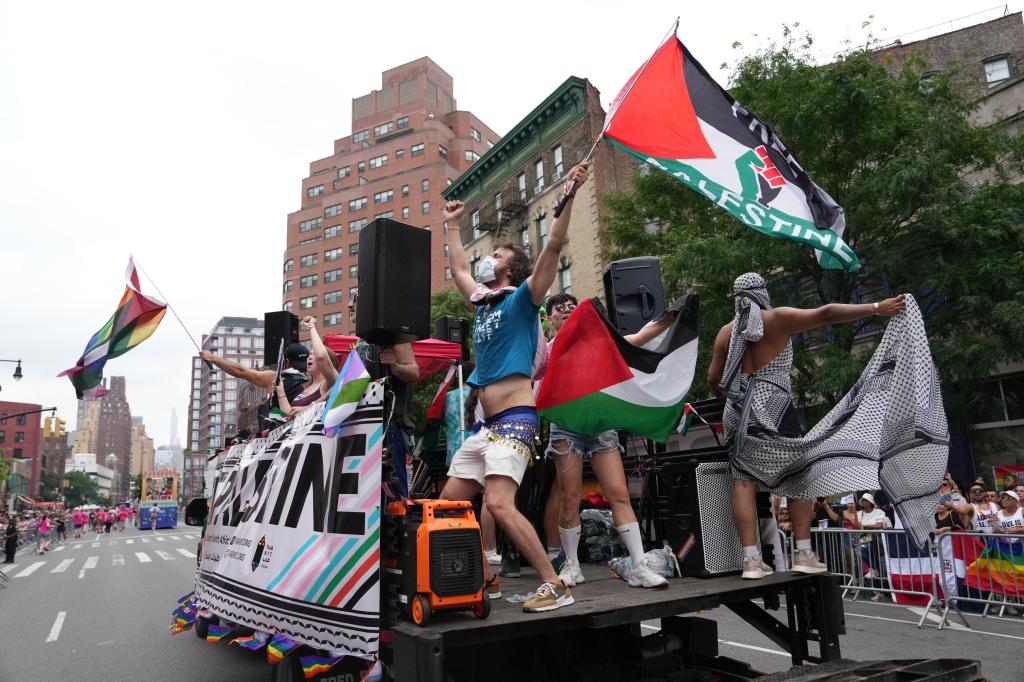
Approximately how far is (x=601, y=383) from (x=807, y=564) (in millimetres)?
1432

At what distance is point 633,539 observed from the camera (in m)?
3.64

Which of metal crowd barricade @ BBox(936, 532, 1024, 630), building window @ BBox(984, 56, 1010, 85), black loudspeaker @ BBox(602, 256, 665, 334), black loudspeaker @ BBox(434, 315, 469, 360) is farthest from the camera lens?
building window @ BBox(984, 56, 1010, 85)

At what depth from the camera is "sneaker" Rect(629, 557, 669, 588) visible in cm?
346

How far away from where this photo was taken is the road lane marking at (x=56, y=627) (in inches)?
363

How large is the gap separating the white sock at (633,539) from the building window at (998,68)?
117 feet

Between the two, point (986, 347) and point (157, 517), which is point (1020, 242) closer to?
point (986, 347)

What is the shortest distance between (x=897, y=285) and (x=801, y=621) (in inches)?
530

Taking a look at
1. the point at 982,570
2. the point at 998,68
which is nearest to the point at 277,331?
the point at 982,570

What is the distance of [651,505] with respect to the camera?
4.41 m

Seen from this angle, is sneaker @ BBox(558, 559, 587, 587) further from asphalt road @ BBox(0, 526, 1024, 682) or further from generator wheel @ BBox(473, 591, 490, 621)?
asphalt road @ BBox(0, 526, 1024, 682)

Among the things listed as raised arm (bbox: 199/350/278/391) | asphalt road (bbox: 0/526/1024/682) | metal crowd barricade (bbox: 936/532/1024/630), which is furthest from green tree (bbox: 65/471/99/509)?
metal crowd barricade (bbox: 936/532/1024/630)

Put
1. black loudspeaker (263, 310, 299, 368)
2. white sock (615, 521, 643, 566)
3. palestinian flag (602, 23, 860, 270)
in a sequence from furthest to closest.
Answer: black loudspeaker (263, 310, 299, 368), palestinian flag (602, 23, 860, 270), white sock (615, 521, 643, 566)

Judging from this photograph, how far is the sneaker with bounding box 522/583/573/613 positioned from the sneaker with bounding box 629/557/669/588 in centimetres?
60

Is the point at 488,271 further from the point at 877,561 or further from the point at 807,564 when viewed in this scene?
the point at 877,561
